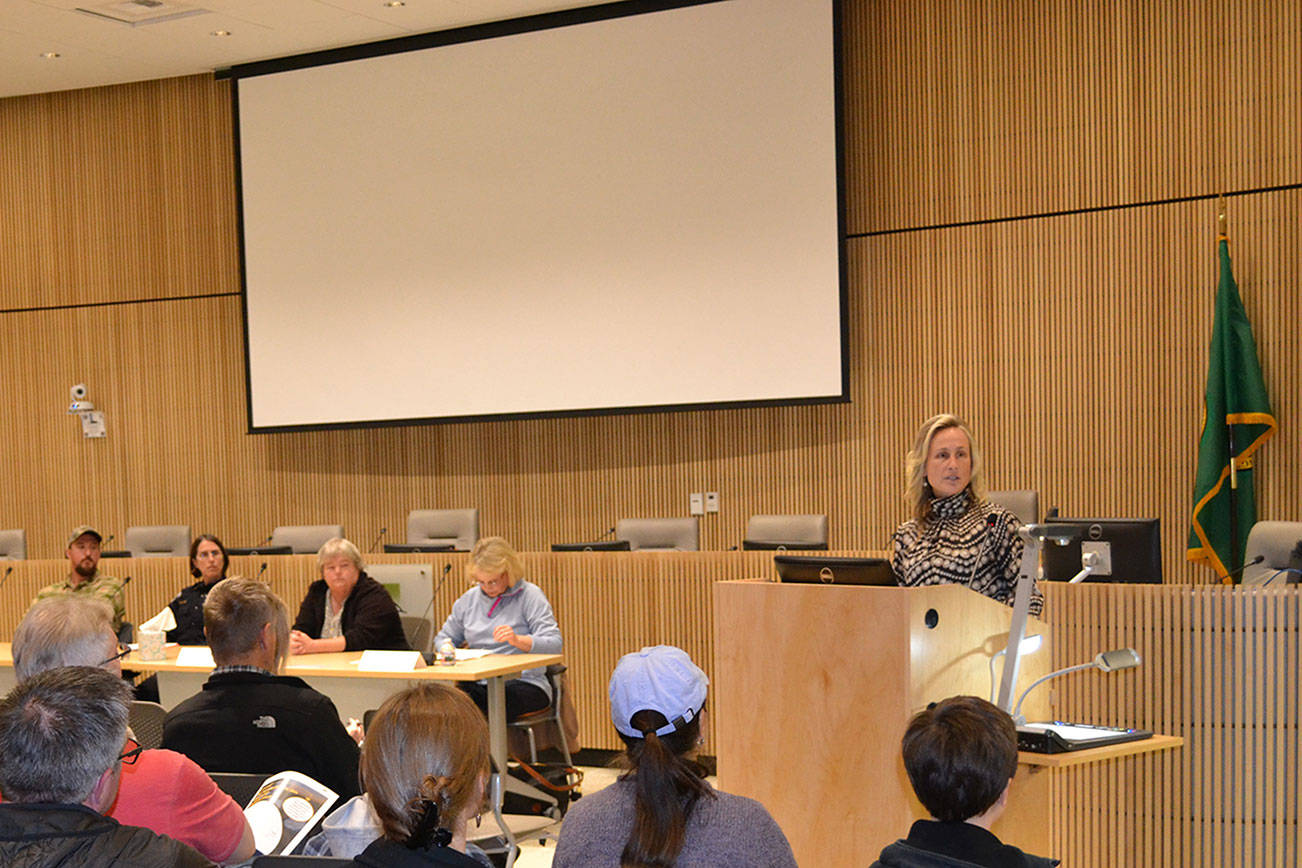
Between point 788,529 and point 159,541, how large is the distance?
4606 millimetres

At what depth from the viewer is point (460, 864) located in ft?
6.86

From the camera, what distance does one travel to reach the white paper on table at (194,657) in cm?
604

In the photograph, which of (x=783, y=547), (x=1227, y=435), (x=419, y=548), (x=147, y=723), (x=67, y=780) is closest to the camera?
(x=67, y=780)

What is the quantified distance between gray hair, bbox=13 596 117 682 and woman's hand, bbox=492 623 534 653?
297 centimetres

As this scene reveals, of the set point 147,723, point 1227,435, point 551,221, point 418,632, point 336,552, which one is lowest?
point 418,632

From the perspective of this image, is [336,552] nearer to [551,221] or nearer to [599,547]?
[599,547]

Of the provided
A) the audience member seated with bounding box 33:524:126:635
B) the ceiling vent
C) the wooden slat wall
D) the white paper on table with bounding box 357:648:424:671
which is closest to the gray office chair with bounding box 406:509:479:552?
the audience member seated with bounding box 33:524:126:635

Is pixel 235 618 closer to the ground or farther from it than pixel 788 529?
farther from it

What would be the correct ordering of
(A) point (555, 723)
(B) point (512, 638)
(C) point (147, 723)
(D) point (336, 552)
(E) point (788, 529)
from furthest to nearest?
(E) point (788, 529)
(D) point (336, 552)
(A) point (555, 723)
(B) point (512, 638)
(C) point (147, 723)

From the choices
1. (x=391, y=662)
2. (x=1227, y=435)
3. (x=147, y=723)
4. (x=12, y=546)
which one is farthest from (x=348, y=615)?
(x=1227, y=435)

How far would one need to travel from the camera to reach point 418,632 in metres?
7.00

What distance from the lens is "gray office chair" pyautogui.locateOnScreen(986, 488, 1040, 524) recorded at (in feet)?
23.5

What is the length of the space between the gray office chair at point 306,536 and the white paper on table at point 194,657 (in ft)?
6.94

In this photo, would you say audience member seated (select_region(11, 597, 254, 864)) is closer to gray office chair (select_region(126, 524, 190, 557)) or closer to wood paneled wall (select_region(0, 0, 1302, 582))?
wood paneled wall (select_region(0, 0, 1302, 582))
